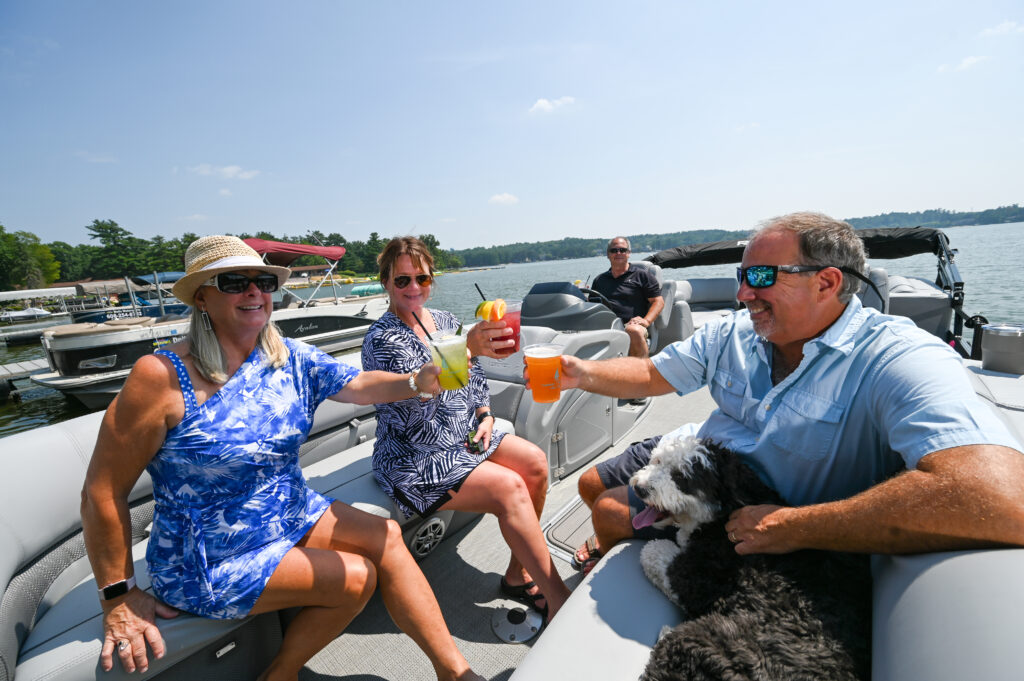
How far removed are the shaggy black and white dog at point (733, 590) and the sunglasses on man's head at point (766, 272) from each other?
54 cm

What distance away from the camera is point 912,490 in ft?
3.12

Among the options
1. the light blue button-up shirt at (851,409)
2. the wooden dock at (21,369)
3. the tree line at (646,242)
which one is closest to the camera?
the light blue button-up shirt at (851,409)

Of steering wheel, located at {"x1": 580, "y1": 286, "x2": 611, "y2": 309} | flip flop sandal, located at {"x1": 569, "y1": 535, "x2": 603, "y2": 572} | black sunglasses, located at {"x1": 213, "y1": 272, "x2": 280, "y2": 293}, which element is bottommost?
flip flop sandal, located at {"x1": 569, "y1": 535, "x2": 603, "y2": 572}

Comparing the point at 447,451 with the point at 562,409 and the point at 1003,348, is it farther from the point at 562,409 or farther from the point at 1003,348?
the point at 1003,348

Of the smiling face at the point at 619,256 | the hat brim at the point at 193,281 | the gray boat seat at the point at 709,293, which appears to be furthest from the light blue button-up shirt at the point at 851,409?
the gray boat seat at the point at 709,293

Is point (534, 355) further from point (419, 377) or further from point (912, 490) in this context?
point (912, 490)

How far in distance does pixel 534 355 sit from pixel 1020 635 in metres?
1.21

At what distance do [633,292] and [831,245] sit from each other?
11.2ft

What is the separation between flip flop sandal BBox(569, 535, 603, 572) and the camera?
6.67 ft

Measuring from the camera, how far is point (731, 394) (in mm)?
1628

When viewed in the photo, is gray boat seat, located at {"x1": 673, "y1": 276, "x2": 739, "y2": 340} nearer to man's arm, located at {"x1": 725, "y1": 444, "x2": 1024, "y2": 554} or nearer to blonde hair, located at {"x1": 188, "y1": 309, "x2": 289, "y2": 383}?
man's arm, located at {"x1": 725, "y1": 444, "x2": 1024, "y2": 554}

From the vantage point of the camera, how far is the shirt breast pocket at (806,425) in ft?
4.20

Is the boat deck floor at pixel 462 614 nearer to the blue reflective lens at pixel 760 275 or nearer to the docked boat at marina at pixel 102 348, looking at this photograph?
the blue reflective lens at pixel 760 275

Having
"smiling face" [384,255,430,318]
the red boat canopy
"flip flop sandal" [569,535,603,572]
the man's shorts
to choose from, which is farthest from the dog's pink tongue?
the red boat canopy
